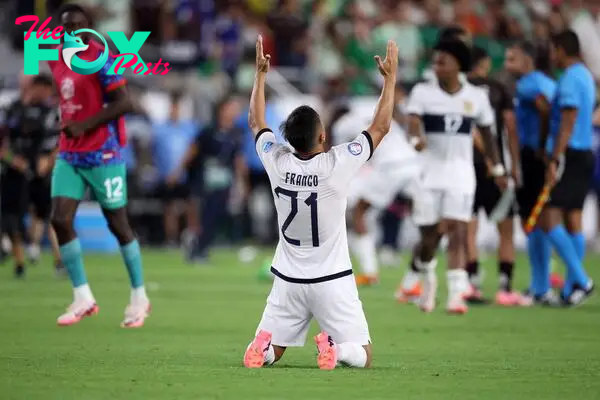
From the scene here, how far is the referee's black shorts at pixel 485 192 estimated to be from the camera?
15.9 metres

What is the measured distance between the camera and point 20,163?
63.7 ft

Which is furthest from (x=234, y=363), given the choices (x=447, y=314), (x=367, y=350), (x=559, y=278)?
(x=559, y=278)

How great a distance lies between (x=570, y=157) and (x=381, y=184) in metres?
3.90

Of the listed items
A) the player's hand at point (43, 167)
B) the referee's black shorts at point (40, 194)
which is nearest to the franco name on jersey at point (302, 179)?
the player's hand at point (43, 167)

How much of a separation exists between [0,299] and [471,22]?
50.9 ft

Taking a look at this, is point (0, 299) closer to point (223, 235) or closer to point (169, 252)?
point (169, 252)

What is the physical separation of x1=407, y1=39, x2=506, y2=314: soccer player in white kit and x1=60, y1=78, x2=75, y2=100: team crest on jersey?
11.6 ft

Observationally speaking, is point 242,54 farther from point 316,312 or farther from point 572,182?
point 316,312

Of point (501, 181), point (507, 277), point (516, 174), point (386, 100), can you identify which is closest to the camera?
→ point (386, 100)

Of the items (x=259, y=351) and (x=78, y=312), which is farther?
(x=78, y=312)

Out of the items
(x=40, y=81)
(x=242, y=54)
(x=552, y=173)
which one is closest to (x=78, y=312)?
(x=552, y=173)

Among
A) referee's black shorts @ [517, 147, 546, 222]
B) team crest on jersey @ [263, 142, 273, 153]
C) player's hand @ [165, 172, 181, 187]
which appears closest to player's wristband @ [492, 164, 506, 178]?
referee's black shorts @ [517, 147, 546, 222]

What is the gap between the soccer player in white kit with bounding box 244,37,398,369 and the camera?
948 cm

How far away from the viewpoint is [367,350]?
376 inches
